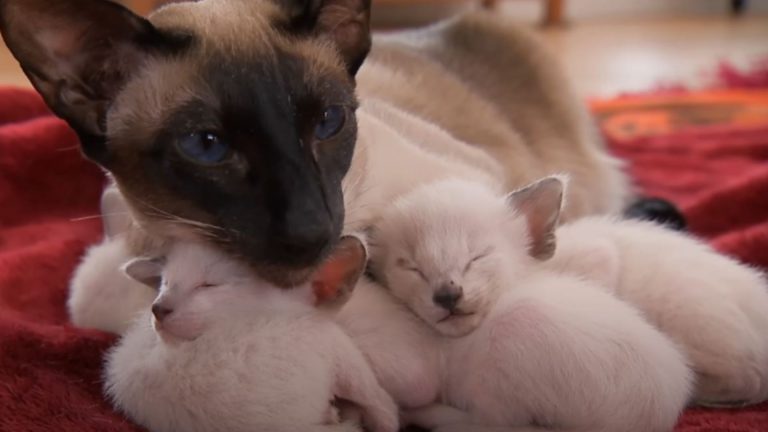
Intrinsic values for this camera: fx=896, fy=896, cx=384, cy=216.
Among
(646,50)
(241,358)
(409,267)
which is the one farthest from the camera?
(646,50)

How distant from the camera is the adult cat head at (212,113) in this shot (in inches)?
41.8

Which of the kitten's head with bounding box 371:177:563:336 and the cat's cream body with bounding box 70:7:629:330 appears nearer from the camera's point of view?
the kitten's head with bounding box 371:177:563:336

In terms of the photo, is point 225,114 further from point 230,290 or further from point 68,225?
point 68,225

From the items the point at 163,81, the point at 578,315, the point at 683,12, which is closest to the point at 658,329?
the point at 578,315

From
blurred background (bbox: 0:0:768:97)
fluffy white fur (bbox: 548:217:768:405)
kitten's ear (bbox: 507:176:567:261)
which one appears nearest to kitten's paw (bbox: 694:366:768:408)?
fluffy white fur (bbox: 548:217:768:405)

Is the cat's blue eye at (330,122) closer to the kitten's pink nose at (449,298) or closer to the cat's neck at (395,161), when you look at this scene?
the cat's neck at (395,161)

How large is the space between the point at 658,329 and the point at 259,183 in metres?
0.60

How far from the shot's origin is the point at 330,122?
118 centimetres

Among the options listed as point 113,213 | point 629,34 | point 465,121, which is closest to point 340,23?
point 113,213

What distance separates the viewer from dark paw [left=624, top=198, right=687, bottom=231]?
1.84 metres

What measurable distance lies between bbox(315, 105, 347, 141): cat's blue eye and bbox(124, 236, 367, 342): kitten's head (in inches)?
5.6

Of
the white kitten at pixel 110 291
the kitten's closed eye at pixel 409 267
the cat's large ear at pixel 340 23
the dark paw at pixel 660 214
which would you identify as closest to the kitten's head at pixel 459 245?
the kitten's closed eye at pixel 409 267

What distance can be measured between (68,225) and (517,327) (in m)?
1.17

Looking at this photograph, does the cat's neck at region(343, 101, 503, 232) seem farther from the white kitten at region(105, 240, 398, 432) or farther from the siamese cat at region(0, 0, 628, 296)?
the white kitten at region(105, 240, 398, 432)
